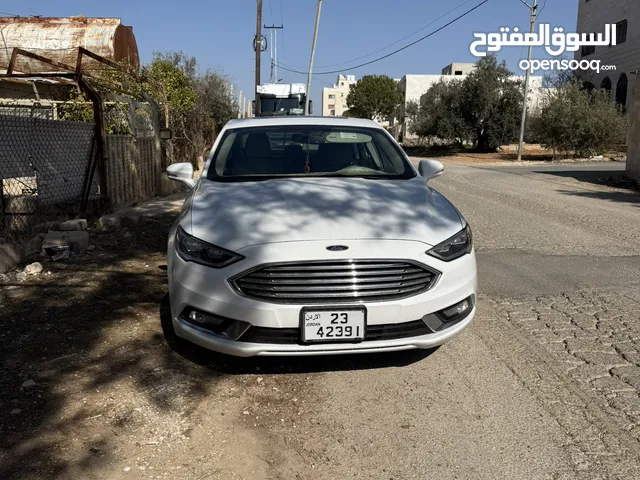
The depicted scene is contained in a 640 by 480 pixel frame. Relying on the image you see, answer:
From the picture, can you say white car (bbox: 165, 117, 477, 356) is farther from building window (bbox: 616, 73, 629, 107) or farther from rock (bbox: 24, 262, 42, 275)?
building window (bbox: 616, 73, 629, 107)

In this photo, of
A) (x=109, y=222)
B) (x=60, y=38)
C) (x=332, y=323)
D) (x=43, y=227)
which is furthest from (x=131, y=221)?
(x=60, y=38)

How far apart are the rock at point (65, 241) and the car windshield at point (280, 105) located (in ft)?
61.1

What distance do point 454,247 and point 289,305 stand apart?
1123 millimetres

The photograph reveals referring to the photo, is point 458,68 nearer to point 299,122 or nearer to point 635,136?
point 635,136

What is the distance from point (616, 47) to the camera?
4322 cm

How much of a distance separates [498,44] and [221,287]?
117 ft

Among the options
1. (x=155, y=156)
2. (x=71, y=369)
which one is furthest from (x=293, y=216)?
(x=155, y=156)

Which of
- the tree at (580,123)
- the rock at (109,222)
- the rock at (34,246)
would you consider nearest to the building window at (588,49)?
the tree at (580,123)

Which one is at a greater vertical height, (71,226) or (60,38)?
(60,38)

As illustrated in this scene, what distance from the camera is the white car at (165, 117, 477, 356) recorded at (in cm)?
335

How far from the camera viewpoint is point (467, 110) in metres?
39.0

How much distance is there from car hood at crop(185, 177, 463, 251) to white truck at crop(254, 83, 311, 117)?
20.7 metres

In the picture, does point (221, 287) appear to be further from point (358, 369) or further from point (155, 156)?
point (155, 156)

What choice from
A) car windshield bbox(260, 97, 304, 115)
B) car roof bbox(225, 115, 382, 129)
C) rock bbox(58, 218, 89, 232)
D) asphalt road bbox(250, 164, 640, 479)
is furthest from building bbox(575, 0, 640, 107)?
rock bbox(58, 218, 89, 232)
